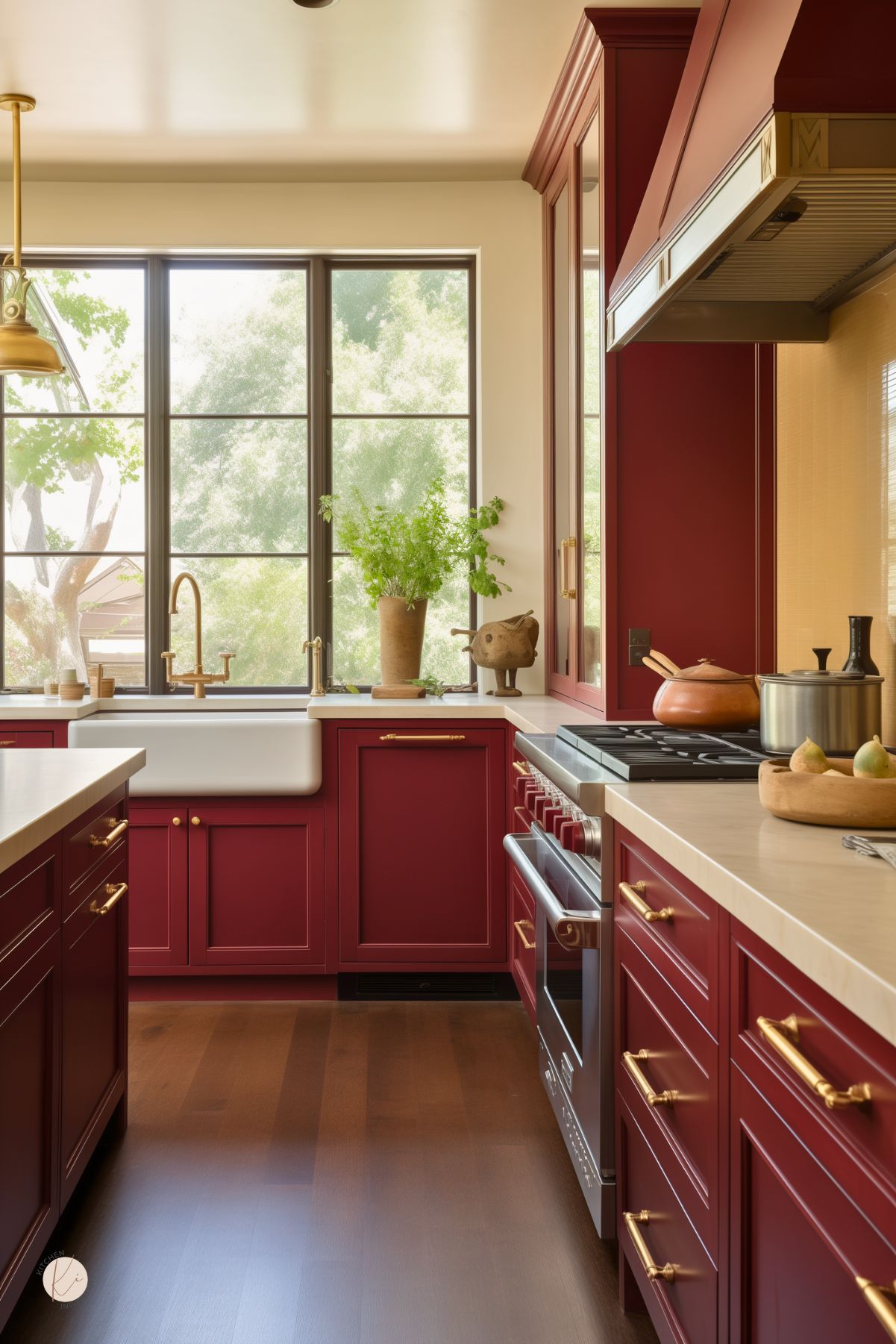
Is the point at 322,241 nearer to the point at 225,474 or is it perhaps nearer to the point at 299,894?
the point at 225,474

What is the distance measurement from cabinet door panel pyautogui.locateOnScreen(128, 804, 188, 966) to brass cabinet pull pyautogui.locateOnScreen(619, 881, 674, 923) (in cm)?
207

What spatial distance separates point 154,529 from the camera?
429cm

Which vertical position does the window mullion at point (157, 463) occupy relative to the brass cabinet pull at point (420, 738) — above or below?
above

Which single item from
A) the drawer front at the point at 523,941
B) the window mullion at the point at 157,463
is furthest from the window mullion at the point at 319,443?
the drawer front at the point at 523,941

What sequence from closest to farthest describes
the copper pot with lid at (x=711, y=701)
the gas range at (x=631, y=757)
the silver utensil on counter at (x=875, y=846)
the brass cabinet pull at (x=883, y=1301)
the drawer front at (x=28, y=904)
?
the brass cabinet pull at (x=883, y=1301), the silver utensil on counter at (x=875, y=846), the drawer front at (x=28, y=904), the gas range at (x=631, y=757), the copper pot with lid at (x=711, y=701)

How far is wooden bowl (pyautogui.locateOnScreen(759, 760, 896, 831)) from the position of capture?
145 centimetres

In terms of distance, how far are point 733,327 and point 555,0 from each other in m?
1.19

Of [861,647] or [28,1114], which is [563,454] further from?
[28,1114]

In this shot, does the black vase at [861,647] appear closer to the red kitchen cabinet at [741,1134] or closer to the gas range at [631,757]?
the gas range at [631,757]

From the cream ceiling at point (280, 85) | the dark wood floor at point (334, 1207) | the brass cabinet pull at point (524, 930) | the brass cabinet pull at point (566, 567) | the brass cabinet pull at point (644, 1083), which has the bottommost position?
the dark wood floor at point (334, 1207)

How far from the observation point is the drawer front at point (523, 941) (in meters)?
3.09

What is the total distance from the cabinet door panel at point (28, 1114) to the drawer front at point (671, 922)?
95 centimetres

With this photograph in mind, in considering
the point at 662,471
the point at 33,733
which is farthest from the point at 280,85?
the point at 33,733

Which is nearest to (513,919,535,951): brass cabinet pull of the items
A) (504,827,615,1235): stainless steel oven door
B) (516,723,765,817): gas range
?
(504,827,615,1235): stainless steel oven door
